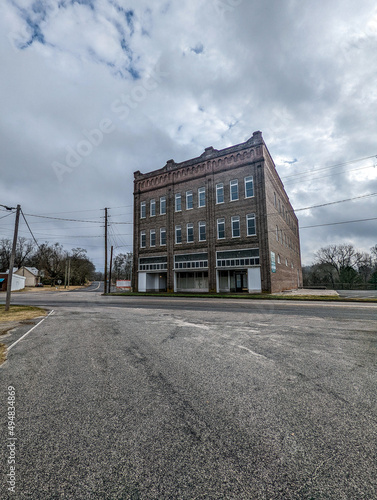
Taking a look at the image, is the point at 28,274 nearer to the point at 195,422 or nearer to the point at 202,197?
the point at 202,197

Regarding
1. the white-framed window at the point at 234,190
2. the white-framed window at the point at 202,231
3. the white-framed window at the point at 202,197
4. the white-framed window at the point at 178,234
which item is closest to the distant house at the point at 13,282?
the white-framed window at the point at 178,234

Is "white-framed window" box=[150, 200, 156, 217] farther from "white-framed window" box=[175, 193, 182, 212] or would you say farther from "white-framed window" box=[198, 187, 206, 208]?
"white-framed window" box=[198, 187, 206, 208]

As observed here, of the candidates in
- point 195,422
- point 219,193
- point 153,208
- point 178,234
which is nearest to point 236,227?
point 219,193

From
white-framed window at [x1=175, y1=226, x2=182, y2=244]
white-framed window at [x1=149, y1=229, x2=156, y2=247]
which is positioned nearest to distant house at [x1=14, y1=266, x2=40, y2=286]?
white-framed window at [x1=149, y1=229, x2=156, y2=247]

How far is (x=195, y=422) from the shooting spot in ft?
9.71

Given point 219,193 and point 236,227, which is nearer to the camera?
point 236,227

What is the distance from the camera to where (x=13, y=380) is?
4.32m

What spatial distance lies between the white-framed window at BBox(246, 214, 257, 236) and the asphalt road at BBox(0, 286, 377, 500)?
2183cm

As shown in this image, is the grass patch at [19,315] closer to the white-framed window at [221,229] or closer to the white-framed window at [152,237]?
the white-framed window at [221,229]

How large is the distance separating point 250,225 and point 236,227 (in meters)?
1.63

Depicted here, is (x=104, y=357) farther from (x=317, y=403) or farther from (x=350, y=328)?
(x=350, y=328)

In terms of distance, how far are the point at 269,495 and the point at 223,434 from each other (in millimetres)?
837

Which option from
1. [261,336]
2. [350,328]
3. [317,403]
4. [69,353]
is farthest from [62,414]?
[350,328]

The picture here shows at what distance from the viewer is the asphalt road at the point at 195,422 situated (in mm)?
2045
